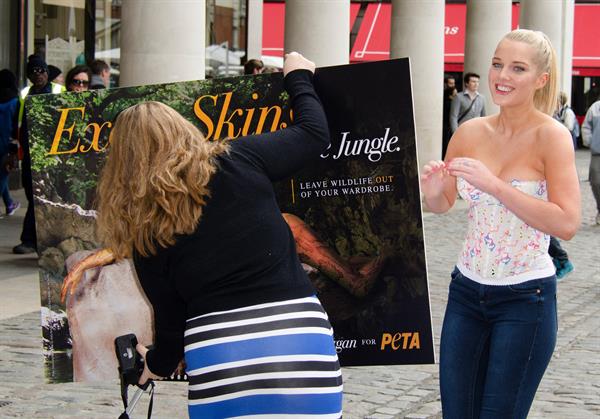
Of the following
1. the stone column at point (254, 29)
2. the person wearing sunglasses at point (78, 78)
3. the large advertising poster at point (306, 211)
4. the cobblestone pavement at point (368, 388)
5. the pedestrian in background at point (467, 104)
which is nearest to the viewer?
the large advertising poster at point (306, 211)

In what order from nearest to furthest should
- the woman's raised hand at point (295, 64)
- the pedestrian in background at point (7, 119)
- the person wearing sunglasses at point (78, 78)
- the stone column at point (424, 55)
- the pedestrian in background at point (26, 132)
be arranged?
1. the woman's raised hand at point (295, 64)
2. the person wearing sunglasses at point (78, 78)
3. the pedestrian in background at point (26, 132)
4. the pedestrian in background at point (7, 119)
5. the stone column at point (424, 55)

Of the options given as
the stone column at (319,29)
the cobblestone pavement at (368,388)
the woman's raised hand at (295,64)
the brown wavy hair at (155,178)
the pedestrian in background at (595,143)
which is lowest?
the cobblestone pavement at (368,388)

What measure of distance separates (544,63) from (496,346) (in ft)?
3.04

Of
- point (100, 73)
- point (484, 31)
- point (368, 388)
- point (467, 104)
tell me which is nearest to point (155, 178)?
point (368, 388)

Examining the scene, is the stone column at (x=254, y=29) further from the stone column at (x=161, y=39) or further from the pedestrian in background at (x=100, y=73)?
the stone column at (x=161, y=39)

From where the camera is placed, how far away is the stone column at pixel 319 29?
48.6 feet

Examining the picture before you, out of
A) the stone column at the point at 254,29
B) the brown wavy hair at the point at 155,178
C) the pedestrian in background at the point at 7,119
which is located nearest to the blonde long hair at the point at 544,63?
the brown wavy hair at the point at 155,178

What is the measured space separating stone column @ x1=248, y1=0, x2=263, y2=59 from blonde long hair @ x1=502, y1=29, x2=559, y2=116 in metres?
17.6

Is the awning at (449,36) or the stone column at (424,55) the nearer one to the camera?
the stone column at (424,55)

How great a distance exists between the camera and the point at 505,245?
4168 mm

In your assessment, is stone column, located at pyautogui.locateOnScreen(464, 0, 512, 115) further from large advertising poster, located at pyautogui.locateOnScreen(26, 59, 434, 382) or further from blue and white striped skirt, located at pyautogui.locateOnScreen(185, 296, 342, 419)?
blue and white striped skirt, located at pyautogui.locateOnScreen(185, 296, 342, 419)

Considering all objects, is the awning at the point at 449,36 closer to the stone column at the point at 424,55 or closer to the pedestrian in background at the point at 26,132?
the stone column at the point at 424,55

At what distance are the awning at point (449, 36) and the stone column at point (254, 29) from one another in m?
19.6

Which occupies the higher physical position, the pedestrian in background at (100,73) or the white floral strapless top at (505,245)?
the pedestrian in background at (100,73)
